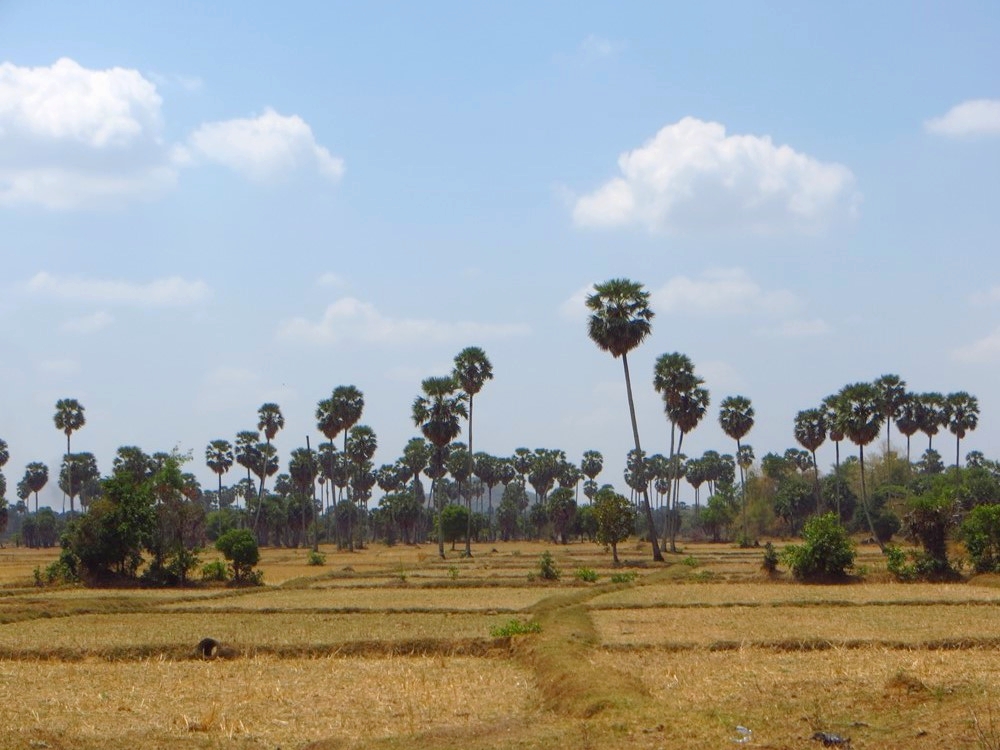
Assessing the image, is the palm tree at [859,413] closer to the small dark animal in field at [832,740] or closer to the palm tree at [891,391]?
the palm tree at [891,391]

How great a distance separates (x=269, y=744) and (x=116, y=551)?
39729mm

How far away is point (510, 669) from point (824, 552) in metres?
27.5

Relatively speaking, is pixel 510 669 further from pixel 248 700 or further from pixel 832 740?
pixel 832 740

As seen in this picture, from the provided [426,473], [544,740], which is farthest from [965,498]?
[426,473]

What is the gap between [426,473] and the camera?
6299 inches

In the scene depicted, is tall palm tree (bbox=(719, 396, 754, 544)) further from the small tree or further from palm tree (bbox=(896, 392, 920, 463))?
the small tree

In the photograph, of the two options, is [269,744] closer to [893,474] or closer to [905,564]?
[905,564]

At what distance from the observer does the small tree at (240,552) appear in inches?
2005

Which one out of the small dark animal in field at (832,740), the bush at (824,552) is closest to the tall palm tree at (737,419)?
the bush at (824,552)

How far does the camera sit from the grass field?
585 inches

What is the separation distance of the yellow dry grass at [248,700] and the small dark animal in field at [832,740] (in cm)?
484

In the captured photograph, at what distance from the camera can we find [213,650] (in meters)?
25.3

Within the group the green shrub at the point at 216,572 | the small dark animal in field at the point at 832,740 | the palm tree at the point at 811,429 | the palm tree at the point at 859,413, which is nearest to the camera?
the small dark animal in field at the point at 832,740

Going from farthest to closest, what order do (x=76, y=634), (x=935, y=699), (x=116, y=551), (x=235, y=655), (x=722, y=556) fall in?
(x=722, y=556), (x=116, y=551), (x=76, y=634), (x=235, y=655), (x=935, y=699)
